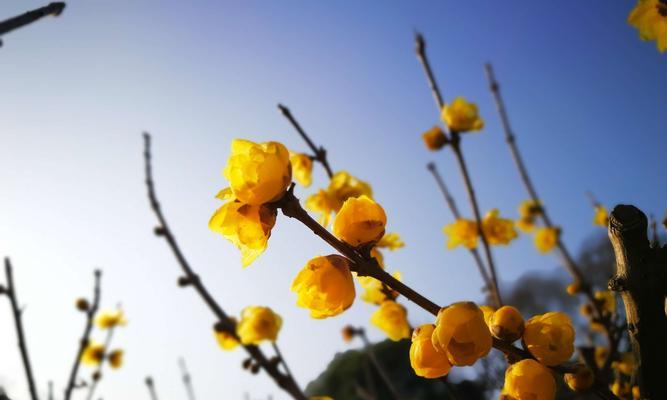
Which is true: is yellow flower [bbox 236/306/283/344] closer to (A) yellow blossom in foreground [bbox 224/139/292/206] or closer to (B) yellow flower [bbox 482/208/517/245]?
(A) yellow blossom in foreground [bbox 224/139/292/206]

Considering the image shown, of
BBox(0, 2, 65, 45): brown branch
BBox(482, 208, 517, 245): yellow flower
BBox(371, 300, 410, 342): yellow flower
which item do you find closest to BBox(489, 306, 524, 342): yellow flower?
BBox(371, 300, 410, 342): yellow flower

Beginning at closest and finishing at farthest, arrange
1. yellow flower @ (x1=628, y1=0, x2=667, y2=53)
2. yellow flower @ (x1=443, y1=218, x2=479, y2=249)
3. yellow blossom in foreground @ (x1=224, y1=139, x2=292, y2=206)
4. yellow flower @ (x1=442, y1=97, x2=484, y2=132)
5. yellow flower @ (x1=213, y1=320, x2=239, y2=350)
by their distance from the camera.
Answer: yellow blossom in foreground @ (x1=224, y1=139, x2=292, y2=206)
yellow flower @ (x1=628, y1=0, x2=667, y2=53)
yellow flower @ (x1=442, y1=97, x2=484, y2=132)
yellow flower @ (x1=213, y1=320, x2=239, y2=350)
yellow flower @ (x1=443, y1=218, x2=479, y2=249)

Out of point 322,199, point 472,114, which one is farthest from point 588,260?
point 322,199

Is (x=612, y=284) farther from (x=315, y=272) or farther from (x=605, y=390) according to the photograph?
(x=315, y=272)

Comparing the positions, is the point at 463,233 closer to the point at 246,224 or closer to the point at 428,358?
the point at 428,358

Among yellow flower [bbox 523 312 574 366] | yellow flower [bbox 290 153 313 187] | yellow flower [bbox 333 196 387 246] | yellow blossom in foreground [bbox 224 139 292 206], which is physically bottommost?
yellow flower [bbox 523 312 574 366]

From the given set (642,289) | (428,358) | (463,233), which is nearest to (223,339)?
(463,233)
